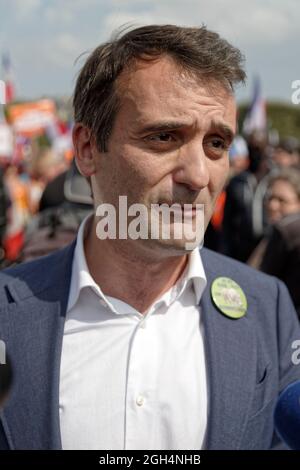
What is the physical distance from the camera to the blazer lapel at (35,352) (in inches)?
60.2

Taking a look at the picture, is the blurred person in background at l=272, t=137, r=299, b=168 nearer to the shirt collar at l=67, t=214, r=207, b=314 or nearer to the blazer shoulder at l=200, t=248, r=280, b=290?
the blazer shoulder at l=200, t=248, r=280, b=290

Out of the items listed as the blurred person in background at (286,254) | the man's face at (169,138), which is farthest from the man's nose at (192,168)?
the blurred person in background at (286,254)

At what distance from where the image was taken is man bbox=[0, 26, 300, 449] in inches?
61.1

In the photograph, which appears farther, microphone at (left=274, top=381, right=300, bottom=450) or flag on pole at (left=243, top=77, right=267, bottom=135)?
flag on pole at (left=243, top=77, right=267, bottom=135)

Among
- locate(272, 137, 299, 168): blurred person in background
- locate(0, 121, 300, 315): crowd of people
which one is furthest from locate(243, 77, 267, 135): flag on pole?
locate(272, 137, 299, 168): blurred person in background

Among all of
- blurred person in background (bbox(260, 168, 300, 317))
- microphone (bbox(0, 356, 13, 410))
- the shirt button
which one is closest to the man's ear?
the shirt button

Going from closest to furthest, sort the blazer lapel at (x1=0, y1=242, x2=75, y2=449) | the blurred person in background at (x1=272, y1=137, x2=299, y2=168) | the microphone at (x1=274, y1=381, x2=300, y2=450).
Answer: the microphone at (x1=274, y1=381, x2=300, y2=450), the blazer lapel at (x1=0, y1=242, x2=75, y2=449), the blurred person in background at (x1=272, y1=137, x2=299, y2=168)

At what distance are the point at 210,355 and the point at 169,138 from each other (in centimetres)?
52

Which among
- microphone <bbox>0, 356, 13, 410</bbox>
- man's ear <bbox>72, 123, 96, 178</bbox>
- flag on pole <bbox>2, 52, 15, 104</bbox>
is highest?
microphone <bbox>0, 356, 13, 410</bbox>

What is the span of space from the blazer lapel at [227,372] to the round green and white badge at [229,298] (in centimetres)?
1

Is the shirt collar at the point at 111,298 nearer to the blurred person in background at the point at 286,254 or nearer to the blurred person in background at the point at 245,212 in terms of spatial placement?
the blurred person in background at the point at 286,254

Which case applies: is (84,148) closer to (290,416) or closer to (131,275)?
(131,275)

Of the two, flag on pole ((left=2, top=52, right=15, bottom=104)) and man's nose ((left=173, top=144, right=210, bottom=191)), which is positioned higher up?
Answer: man's nose ((left=173, top=144, right=210, bottom=191))

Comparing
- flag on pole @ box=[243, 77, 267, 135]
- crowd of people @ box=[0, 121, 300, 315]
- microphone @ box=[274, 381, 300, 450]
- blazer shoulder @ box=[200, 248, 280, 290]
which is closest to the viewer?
microphone @ box=[274, 381, 300, 450]
